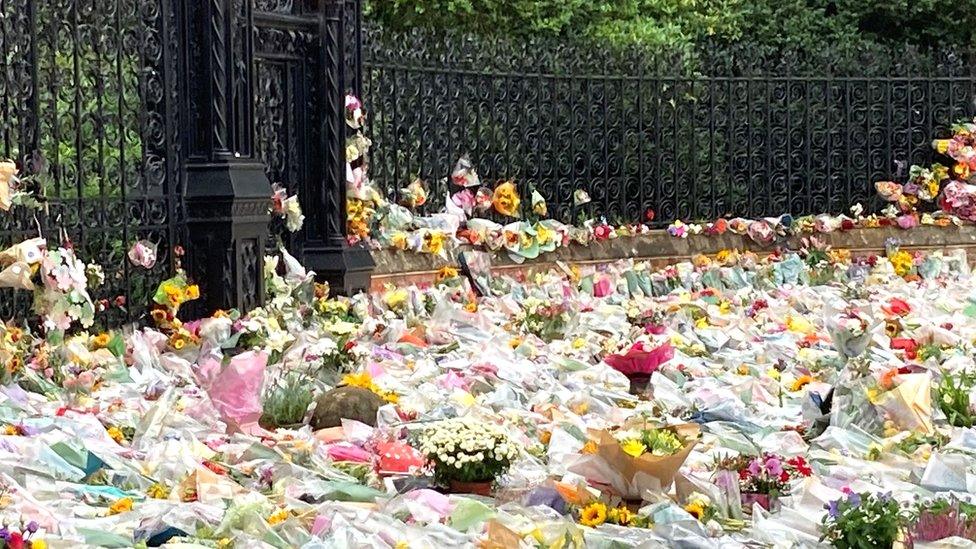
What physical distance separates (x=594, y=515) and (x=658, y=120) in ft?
29.3

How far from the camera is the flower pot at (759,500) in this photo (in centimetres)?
583

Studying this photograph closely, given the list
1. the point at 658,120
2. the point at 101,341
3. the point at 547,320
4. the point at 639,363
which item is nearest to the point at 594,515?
the point at 639,363

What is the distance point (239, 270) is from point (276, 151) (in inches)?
62.2

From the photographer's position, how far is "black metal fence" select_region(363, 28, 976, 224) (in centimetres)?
1238

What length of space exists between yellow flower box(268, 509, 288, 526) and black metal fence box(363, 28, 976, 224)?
6621 mm

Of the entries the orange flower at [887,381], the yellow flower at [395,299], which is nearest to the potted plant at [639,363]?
the orange flower at [887,381]

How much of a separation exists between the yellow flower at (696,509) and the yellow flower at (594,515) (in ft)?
0.94

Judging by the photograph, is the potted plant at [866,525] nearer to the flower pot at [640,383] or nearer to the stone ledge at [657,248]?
the flower pot at [640,383]

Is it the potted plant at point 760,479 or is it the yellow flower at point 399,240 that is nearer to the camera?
the potted plant at point 760,479

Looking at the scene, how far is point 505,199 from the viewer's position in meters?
12.9

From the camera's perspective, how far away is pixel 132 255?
903 cm

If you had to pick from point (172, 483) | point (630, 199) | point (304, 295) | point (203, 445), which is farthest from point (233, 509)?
point (630, 199)

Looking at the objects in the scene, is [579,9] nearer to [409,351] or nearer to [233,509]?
[409,351]

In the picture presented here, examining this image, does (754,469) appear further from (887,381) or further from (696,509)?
(887,381)
